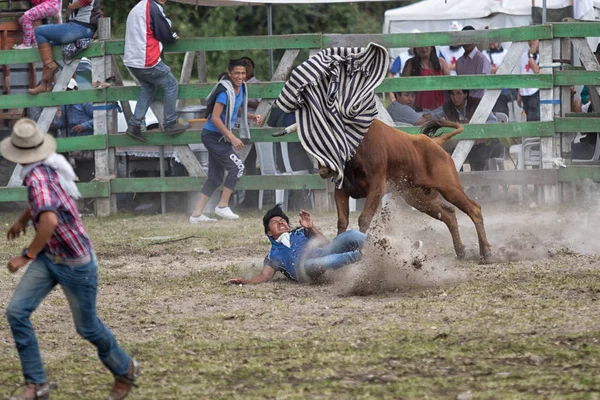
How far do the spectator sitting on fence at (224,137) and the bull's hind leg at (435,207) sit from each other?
3607 millimetres

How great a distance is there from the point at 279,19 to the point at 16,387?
22.4 meters

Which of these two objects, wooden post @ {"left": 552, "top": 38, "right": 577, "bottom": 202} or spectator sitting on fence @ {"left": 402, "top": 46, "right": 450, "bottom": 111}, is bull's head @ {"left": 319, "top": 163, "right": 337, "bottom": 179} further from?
spectator sitting on fence @ {"left": 402, "top": 46, "right": 450, "bottom": 111}

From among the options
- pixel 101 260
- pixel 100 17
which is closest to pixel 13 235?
pixel 101 260

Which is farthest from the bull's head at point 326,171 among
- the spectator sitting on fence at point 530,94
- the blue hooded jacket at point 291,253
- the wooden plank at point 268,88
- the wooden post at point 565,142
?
the spectator sitting on fence at point 530,94

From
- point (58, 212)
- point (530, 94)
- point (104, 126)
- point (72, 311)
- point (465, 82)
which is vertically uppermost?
point (465, 82)

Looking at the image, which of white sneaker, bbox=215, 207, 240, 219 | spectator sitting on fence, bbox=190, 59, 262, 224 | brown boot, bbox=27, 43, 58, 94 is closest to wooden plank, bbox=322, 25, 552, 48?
spectator sitting on fence, bbox=190, 59, 262, 224

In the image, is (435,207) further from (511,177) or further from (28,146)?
(28,146)

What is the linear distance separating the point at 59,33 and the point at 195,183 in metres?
2.69

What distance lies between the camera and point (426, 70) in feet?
51.1

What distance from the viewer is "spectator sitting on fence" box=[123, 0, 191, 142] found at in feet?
44.4

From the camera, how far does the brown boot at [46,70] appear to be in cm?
1389

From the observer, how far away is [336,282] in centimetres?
873

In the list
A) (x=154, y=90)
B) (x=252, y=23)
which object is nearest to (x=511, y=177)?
(x=154, y=90)

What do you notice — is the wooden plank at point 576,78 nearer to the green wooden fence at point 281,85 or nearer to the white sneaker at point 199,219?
the green wooden fence at point 281,85
